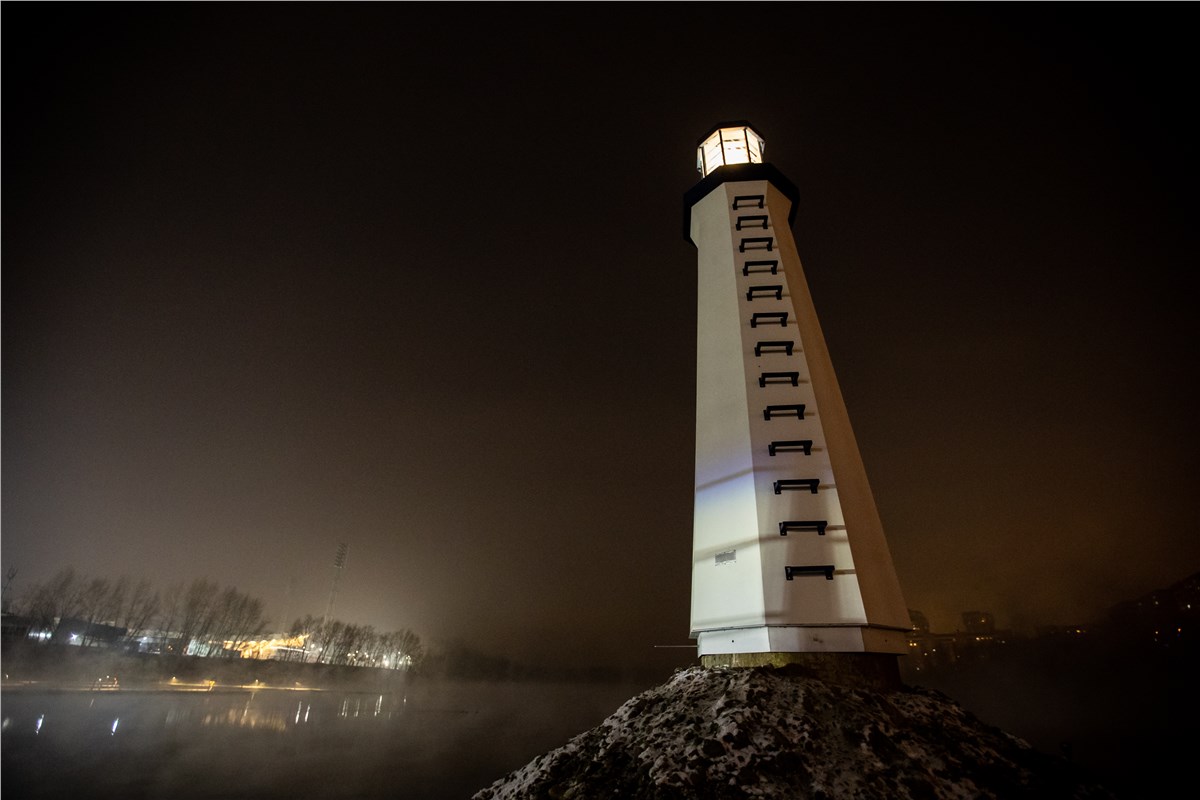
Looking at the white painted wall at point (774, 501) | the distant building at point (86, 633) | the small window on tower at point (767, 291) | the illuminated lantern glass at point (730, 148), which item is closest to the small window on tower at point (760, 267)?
the white painted wall at point (774, 501)

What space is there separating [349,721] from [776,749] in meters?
65.7

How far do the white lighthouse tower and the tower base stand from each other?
0.03 meters

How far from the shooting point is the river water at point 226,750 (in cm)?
2741

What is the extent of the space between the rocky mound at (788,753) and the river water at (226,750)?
29.8 metres

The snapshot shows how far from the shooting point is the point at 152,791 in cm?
2589

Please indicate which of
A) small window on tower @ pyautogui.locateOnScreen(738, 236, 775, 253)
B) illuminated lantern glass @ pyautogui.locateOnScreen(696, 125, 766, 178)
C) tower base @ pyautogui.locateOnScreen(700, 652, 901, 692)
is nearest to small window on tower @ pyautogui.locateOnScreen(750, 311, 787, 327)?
small window on tower @ pyautogui.locateOnScreen(738, 236, 775, 253)

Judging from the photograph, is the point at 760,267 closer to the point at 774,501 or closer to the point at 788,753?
the point at 774,501

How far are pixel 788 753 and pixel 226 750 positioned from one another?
43808mm

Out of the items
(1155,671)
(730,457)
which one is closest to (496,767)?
(730,457)

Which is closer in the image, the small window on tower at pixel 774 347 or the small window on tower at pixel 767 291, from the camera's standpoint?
the small window on tower at pixel 774 347

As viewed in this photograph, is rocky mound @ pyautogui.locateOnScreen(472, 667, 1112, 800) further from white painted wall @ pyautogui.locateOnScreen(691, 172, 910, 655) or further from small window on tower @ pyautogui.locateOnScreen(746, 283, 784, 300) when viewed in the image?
small window on tower @ pyautogui.locateOnScreen(746, 283, 784, 300)

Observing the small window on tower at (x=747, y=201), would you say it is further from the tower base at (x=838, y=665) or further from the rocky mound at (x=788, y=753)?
the rocky mound at (x=788, y=753)

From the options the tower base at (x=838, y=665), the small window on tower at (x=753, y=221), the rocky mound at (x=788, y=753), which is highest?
the small window on tower at (x=753, y=221)

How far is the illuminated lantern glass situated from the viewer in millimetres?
15617
